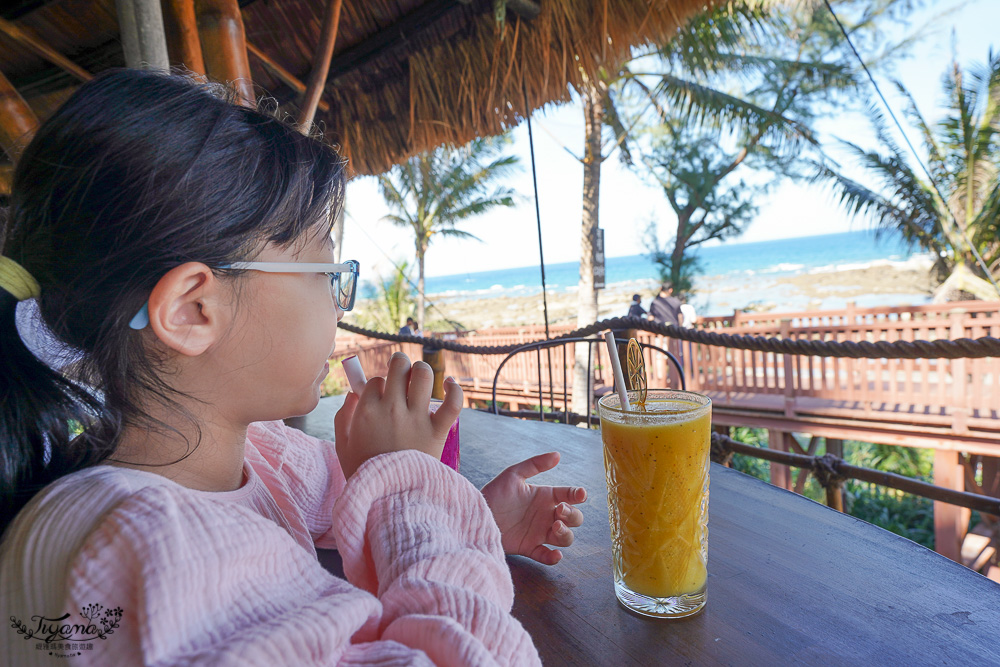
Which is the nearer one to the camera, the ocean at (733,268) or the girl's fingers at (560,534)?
the girl's fingers at (560,534)

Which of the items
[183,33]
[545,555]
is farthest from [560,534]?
[183,33]

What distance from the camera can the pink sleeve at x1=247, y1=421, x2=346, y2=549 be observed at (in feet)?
3.25

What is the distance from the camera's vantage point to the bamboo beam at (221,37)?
1973 mm

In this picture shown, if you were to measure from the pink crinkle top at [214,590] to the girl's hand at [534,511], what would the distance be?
0.22 metres

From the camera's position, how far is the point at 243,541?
51 centimetres

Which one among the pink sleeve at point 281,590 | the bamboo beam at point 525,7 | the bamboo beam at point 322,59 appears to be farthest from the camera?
the bamboo beam at point 525,7

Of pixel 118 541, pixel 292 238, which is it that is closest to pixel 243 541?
pixel 118 541

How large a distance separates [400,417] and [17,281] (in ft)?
1.46

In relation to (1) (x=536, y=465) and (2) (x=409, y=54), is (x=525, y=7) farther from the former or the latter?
(1) (x=536, y=465)

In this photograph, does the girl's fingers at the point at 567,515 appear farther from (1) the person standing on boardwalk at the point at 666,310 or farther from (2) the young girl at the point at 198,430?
(1) the person standing on boardwalk at the point at 666,310

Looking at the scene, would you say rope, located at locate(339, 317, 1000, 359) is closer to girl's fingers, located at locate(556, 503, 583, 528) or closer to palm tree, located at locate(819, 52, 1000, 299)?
girl's fingers, located at locate(556, 503, 583, 528)

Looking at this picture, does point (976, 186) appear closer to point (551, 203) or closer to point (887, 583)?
point (887, 583)

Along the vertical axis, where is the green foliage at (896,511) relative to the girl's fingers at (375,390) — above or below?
below

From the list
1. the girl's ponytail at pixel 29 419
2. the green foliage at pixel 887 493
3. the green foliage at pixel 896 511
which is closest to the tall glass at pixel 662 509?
the girl's ponytail at pixel 29 419
